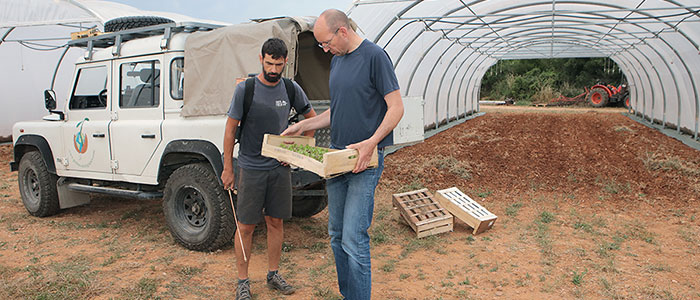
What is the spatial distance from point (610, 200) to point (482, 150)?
4.52m

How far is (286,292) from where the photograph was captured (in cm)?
394

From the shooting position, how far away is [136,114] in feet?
17.0

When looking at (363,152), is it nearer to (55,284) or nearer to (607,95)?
(55,284)

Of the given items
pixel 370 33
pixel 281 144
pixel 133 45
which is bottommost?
pixel 281 144

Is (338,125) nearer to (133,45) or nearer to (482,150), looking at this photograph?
(133,45)

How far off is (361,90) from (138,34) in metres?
3.58

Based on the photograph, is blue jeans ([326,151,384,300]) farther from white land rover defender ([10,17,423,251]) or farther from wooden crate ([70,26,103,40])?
wooden crate ([70,26,103,40])

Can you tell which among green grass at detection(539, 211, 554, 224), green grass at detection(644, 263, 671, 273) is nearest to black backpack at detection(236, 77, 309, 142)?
green grass at detection(644, 263, 671, 273)

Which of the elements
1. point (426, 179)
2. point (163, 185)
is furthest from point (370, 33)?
point (163, 185)

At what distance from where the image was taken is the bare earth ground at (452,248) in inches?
160

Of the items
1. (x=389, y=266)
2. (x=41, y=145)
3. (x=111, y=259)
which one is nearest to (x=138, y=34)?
(x=41, y=145)

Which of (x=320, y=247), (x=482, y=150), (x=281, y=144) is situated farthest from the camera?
(x=482, y=150)

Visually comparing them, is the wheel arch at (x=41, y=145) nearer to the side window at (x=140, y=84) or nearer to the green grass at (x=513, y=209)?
the side window at (x=140, y=84)

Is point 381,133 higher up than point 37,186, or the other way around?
point 381,133
